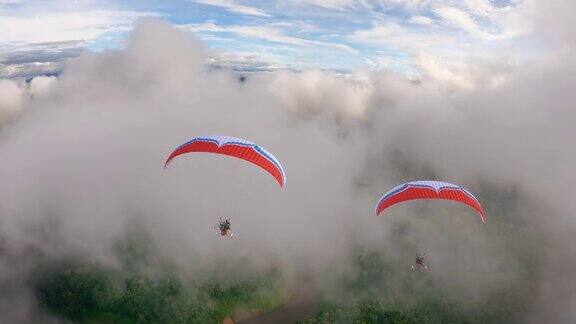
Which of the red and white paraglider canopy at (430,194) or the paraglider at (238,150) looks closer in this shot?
the paraglider at (238,150)

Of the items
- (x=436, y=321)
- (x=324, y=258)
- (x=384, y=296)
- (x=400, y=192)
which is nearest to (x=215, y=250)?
(x=324, y=258)

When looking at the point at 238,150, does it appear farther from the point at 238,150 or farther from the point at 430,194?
the point at 430,194

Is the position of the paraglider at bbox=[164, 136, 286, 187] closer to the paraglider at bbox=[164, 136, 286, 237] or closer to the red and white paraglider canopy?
the paraglider at bbox=[164, 136, 286, 237]

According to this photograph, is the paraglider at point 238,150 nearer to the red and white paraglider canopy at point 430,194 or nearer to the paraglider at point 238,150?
the paraglider at point 238,150

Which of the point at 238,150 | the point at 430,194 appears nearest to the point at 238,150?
the point at 238,150

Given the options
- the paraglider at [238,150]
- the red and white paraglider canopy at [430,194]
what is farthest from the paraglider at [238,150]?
the red and white paraglider canopy at [430,194]

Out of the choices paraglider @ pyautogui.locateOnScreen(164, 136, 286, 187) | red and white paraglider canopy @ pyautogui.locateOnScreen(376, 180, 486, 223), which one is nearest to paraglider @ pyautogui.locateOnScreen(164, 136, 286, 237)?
paraglider @ pyautogui.locateOnScreen(164, 136, 286, 187)

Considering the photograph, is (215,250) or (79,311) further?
(215,250)

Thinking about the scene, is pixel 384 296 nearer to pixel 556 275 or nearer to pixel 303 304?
pixel 303 304
